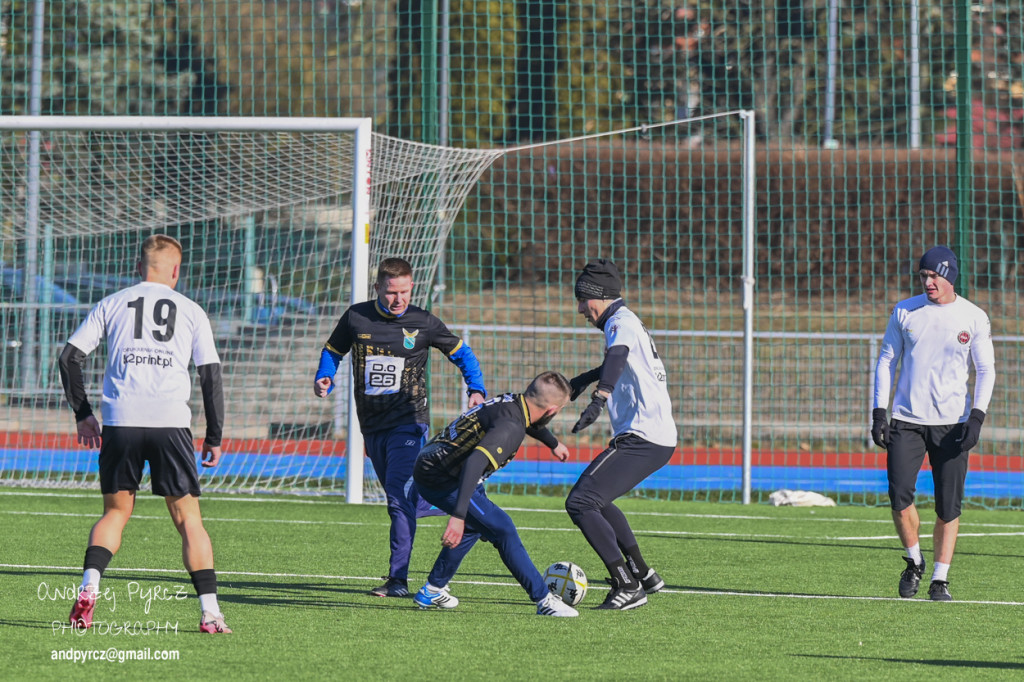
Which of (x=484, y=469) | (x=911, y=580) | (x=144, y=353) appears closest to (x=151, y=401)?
(x=144, y=353)

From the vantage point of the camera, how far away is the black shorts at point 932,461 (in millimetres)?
7590

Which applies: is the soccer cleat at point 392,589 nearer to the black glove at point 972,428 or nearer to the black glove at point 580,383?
the black glove at point 580,383

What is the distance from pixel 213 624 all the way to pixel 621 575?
2122 millimetres

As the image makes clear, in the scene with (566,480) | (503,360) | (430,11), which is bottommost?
(566,480)

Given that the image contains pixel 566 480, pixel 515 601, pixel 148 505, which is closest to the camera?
pixel 515 601

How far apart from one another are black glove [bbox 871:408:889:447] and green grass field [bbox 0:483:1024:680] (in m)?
0.87

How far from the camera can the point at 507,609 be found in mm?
7051

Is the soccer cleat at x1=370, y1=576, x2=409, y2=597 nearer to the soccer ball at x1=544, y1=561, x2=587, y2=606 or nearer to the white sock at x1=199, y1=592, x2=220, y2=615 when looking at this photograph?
the soccer ball at x1=544, y1=561, x2=587, y2=606

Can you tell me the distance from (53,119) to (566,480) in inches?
249

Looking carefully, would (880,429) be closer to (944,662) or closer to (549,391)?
(944,662)

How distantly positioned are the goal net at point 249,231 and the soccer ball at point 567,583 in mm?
4768

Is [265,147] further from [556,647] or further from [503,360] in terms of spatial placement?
[556,647]

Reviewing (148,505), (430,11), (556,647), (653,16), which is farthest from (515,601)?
(653,16)

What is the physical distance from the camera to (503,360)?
17.5m
